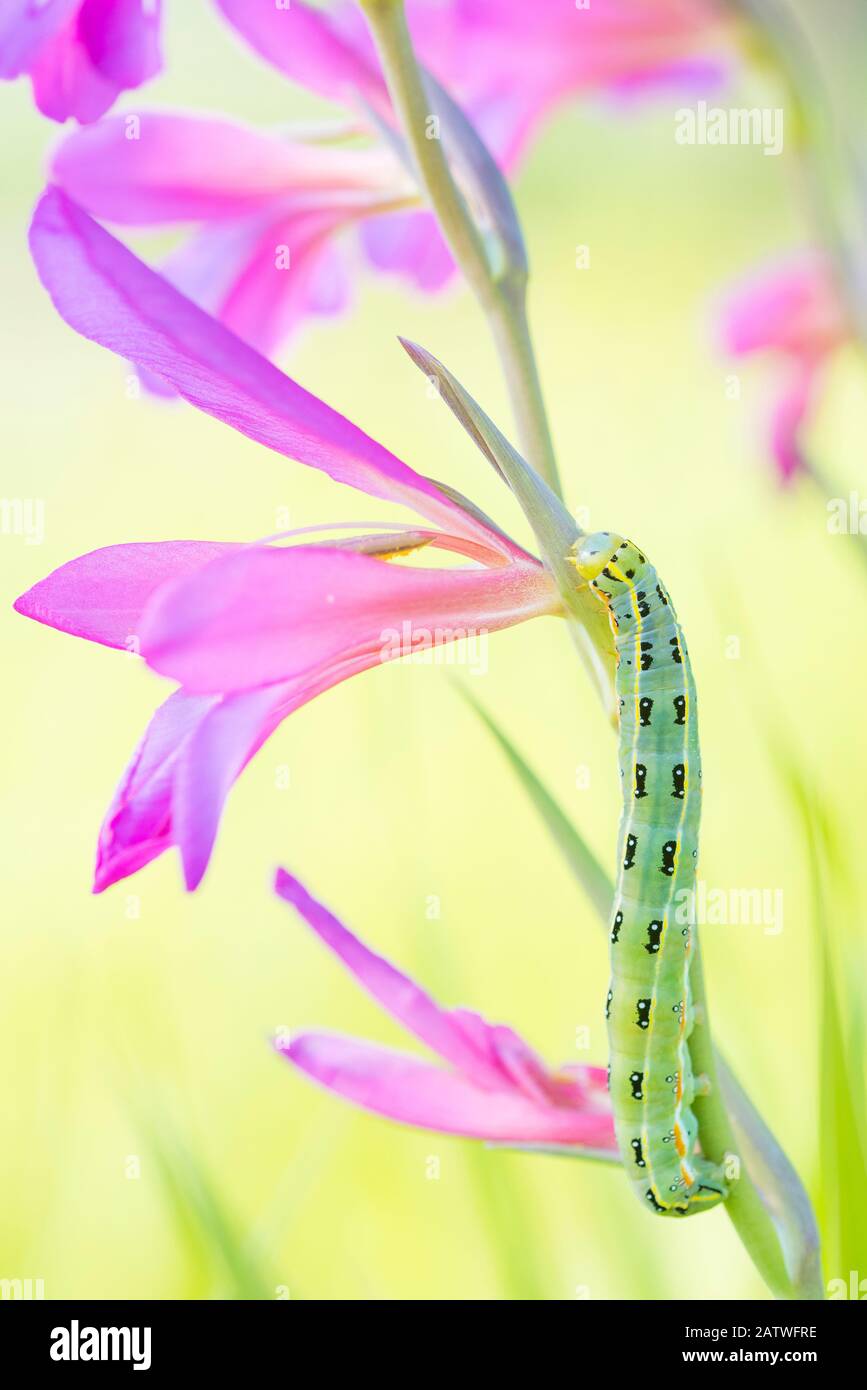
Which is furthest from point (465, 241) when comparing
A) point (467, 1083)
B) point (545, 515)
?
point (467, 1083)

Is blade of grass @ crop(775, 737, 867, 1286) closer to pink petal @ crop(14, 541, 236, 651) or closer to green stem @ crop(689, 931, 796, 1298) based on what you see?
green stem @ crop(689, 931, 796, 1298)

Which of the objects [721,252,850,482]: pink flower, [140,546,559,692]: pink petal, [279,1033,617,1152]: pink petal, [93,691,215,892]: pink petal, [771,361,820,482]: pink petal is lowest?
[279,1033,617,1152]: pink petal

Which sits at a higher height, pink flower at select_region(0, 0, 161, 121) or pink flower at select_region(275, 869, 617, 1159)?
pink flower at select_region(0, 0, 161, 121)

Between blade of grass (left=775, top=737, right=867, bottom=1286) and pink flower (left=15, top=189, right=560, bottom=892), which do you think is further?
blade of grass (left=775, top=737, right=867, bottom=1286)

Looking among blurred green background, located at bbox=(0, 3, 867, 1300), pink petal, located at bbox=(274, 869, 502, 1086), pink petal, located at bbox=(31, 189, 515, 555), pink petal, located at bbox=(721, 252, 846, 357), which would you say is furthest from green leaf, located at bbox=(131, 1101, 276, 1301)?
pink petal, located at bbox=(721, 252, 846, 357)

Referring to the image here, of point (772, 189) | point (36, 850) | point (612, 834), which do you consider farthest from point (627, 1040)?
point (772, 189)

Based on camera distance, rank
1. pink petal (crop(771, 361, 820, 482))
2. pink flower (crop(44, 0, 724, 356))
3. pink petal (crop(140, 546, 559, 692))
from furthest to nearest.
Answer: pink petal (crop(771, 361, 820, 482)) < pink flower (crop(44, 0, 724, 356)) < pink petal (crop(140, 546, 559, 692))

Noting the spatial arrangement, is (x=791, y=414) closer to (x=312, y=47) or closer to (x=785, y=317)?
(x=785, y=317)

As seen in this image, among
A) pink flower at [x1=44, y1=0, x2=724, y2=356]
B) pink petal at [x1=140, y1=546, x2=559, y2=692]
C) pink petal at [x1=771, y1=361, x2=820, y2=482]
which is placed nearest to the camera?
pink petal at [x1=140, y1=546, x2=559, y2=692]

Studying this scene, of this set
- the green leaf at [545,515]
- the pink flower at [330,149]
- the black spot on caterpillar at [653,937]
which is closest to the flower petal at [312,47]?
the pink flower at [330,149]
